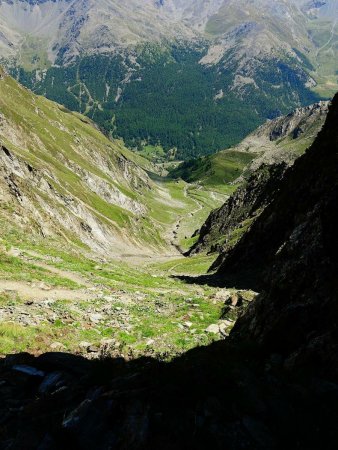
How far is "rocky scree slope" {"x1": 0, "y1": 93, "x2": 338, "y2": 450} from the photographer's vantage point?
9984mm

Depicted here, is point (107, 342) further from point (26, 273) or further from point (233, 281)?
point (233, 281)

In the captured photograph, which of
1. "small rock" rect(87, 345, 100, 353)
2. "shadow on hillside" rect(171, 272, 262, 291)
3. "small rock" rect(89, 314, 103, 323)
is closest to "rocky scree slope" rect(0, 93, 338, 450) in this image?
"small rock" rect(87, 345, 100, 353)

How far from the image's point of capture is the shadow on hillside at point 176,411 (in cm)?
980

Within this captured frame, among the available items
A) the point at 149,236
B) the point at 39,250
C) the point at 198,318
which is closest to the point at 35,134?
the point at 149,236

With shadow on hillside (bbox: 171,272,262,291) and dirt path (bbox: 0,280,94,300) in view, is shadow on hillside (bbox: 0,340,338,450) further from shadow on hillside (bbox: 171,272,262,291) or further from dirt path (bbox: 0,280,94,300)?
shadow on hillside (bbox: 171,272,262,291)

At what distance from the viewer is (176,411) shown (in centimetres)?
1056

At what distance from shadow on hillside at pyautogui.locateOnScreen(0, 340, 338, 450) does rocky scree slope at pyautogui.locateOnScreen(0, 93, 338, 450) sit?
0.09 feet

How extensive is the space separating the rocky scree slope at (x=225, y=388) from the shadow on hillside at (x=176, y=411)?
28 millimetres

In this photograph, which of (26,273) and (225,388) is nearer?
(225,388)

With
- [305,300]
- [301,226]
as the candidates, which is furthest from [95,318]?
[305,300]

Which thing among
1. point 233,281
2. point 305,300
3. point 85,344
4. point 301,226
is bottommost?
point 85,344

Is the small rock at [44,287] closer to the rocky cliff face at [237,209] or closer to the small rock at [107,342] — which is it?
the small rock at [107,342]

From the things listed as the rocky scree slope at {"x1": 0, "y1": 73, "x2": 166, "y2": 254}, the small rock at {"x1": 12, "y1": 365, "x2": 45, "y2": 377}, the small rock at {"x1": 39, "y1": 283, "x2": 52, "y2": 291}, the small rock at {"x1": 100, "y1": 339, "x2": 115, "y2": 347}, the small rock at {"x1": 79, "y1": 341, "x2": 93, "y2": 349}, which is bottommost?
the rocky scree slope at {"x1": 0, "y1": 73, "x2": 166, "y2": 254}

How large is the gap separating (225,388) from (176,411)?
1783mm
